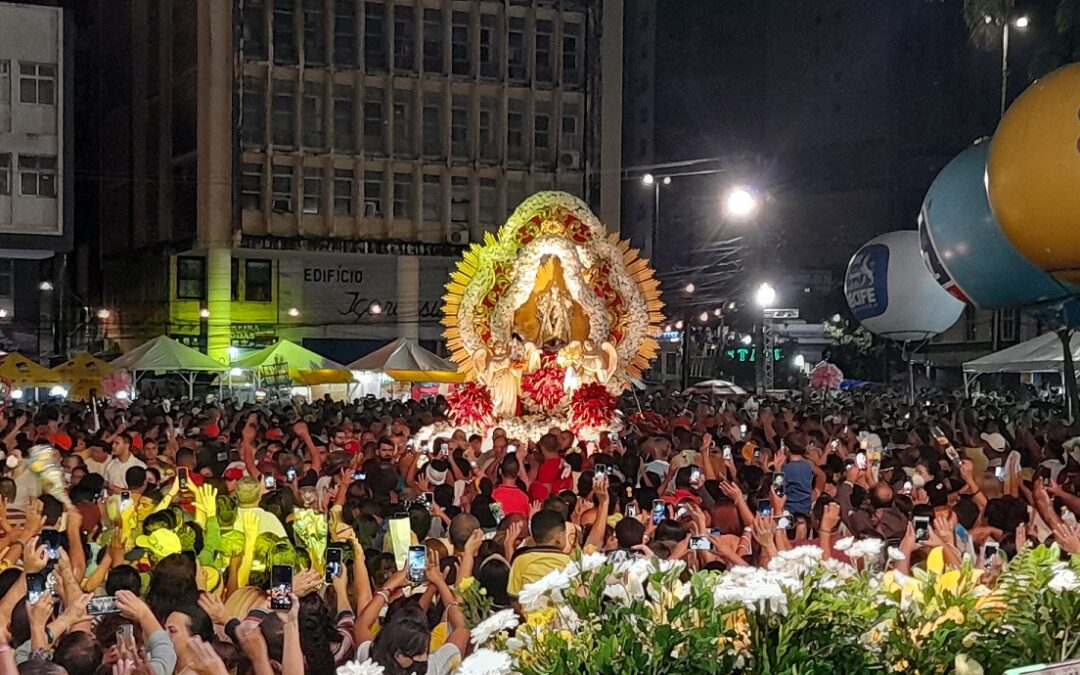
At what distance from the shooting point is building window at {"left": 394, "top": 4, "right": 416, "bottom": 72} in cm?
4041

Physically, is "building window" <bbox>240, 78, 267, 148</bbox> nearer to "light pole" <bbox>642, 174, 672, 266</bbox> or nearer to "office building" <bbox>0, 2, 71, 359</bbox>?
"office building" <bbox>0, 2, 71, 359</bbox>

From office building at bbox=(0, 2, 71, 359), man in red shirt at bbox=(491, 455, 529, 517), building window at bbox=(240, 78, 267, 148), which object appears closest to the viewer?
man in red shirt at bbox=(491, 455, 529, 517)

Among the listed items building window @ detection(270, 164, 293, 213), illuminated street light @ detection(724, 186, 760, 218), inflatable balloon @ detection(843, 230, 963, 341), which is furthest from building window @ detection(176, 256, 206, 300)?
illuminated street light @ detection(724, 186, 760, 218)

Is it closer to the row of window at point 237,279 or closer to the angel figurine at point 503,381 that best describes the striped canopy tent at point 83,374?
the angel figurine at point 503,381

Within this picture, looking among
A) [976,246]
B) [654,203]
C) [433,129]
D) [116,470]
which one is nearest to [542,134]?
[433,129]

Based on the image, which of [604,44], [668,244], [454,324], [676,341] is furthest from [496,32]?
[454,324]

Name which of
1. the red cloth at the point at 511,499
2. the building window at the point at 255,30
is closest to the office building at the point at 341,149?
the building window at the point at 255,30

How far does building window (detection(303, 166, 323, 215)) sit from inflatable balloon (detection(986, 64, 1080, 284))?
105 ft

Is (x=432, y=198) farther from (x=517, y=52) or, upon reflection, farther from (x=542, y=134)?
(x=517, y=52)

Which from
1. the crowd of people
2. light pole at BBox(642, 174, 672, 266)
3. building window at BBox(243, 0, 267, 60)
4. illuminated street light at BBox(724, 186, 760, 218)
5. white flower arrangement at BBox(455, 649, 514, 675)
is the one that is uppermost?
building window at BBox(243, 0, 267, 60)

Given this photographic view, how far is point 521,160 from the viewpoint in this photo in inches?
1656

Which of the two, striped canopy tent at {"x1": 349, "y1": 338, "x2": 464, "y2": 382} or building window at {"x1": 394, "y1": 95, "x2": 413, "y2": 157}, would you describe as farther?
building window at {"x1": 394, "y1": 95, "x2": 413, "y2": 157}

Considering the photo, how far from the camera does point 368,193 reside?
40250 millimetres

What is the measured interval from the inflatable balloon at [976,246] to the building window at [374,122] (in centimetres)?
2917
